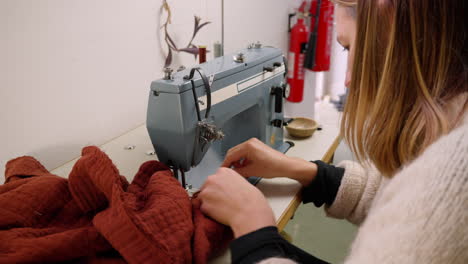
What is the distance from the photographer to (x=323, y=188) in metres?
1.01

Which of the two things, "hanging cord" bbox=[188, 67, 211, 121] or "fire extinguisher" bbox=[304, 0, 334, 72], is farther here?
"fire extinguisher" bbox=[304, 0, 334, 72]

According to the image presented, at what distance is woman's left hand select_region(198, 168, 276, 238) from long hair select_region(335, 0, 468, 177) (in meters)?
0.28

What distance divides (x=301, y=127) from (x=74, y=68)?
833mm

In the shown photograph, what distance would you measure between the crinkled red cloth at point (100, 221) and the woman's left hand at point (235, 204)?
0.09 ft

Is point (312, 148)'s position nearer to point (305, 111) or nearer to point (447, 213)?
point (447, 213)

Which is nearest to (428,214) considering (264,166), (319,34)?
(264,166)

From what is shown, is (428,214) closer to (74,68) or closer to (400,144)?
(400,144)

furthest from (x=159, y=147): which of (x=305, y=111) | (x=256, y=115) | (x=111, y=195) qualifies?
(x=305, y=111)

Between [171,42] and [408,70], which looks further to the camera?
[171,42]

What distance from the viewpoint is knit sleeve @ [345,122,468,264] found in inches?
20.8

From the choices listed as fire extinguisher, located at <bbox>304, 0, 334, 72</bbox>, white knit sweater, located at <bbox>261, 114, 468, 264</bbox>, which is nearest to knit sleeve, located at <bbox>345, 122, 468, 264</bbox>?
white knit sweater, located at <bbox>261, 114, 468, 264</bbox>

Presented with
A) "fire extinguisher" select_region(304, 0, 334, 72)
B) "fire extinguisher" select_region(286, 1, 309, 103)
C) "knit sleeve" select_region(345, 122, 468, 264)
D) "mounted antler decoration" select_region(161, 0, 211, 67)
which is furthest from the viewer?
"fire extinguisher" select_region(304, 0, 334, 72)

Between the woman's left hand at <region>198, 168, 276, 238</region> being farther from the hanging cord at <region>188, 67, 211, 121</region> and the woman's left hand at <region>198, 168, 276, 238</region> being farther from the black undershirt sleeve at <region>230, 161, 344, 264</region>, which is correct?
the hanging cord at <region>188, 67, 211, 121</region>

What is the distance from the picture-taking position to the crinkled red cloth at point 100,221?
0.63 metres
